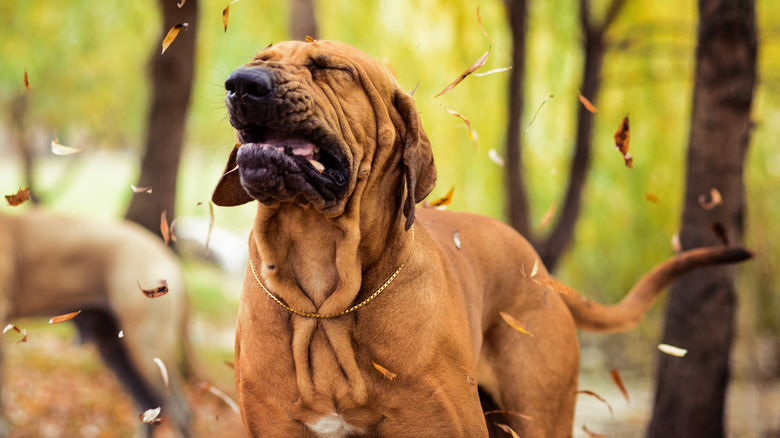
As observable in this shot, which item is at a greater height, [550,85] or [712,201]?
[712,201]

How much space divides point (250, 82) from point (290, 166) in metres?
0.27

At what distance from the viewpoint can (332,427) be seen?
2609 mm

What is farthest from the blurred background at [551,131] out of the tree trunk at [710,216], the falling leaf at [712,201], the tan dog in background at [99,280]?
the falling leaf at [712,201]

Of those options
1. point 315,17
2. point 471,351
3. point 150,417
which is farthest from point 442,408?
point 315,17

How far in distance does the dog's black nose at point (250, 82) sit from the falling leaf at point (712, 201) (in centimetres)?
368

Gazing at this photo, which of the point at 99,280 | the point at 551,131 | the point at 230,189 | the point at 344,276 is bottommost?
the point at 99,280

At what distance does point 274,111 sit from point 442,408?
106 centimetres

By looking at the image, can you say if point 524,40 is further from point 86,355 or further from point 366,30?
point 86,355

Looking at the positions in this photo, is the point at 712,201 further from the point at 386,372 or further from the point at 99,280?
the point at 99,280

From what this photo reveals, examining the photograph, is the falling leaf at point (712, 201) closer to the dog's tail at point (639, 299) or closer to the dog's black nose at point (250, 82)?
the dog's tail at point (639, 299)

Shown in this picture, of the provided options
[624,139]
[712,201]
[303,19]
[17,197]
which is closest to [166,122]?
[303,19]

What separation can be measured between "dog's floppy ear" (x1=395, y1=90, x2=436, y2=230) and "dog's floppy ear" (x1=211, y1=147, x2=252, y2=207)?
59 cm

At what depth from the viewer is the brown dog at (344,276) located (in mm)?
2494

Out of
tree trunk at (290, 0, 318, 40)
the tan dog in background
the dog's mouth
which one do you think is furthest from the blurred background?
the dog's mouth
